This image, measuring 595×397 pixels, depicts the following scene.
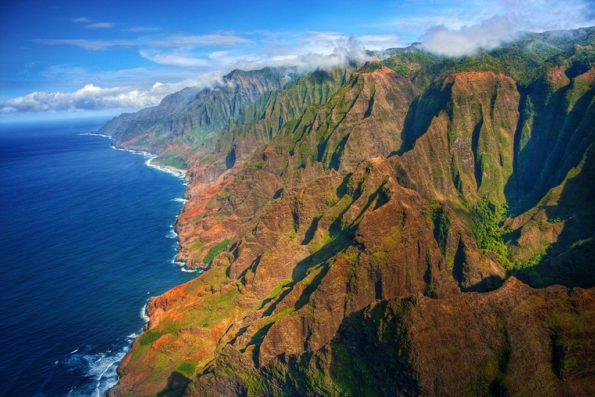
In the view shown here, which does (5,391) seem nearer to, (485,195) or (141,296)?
(141,296)

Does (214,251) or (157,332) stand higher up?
(214,251)

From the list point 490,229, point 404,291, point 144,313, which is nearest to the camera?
point 404,291

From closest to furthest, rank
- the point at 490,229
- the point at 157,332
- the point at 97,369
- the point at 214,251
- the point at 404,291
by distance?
the point at 404,291
the point at 97,369
the point at 157,332
the point at 490,229
the point at 214,251

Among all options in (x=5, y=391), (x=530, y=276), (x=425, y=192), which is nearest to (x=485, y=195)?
(x=425, y=192)

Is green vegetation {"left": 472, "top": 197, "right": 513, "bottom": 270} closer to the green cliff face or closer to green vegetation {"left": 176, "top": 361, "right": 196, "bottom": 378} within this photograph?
the green cliff face

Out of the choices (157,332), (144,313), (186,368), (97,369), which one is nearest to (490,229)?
(186,368)

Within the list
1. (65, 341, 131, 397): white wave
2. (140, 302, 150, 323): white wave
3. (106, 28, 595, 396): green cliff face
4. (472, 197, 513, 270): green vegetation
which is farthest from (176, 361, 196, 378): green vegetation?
(472, 197, 513, 270): green vegetation

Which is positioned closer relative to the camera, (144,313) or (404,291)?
(404,291)

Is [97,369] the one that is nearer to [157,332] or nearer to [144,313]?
[157,332]

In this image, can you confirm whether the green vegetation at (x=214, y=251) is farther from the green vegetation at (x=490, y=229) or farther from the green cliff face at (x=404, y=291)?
the green vegetation at (x=490, y=229)

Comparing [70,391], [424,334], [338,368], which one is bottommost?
[70,391]
